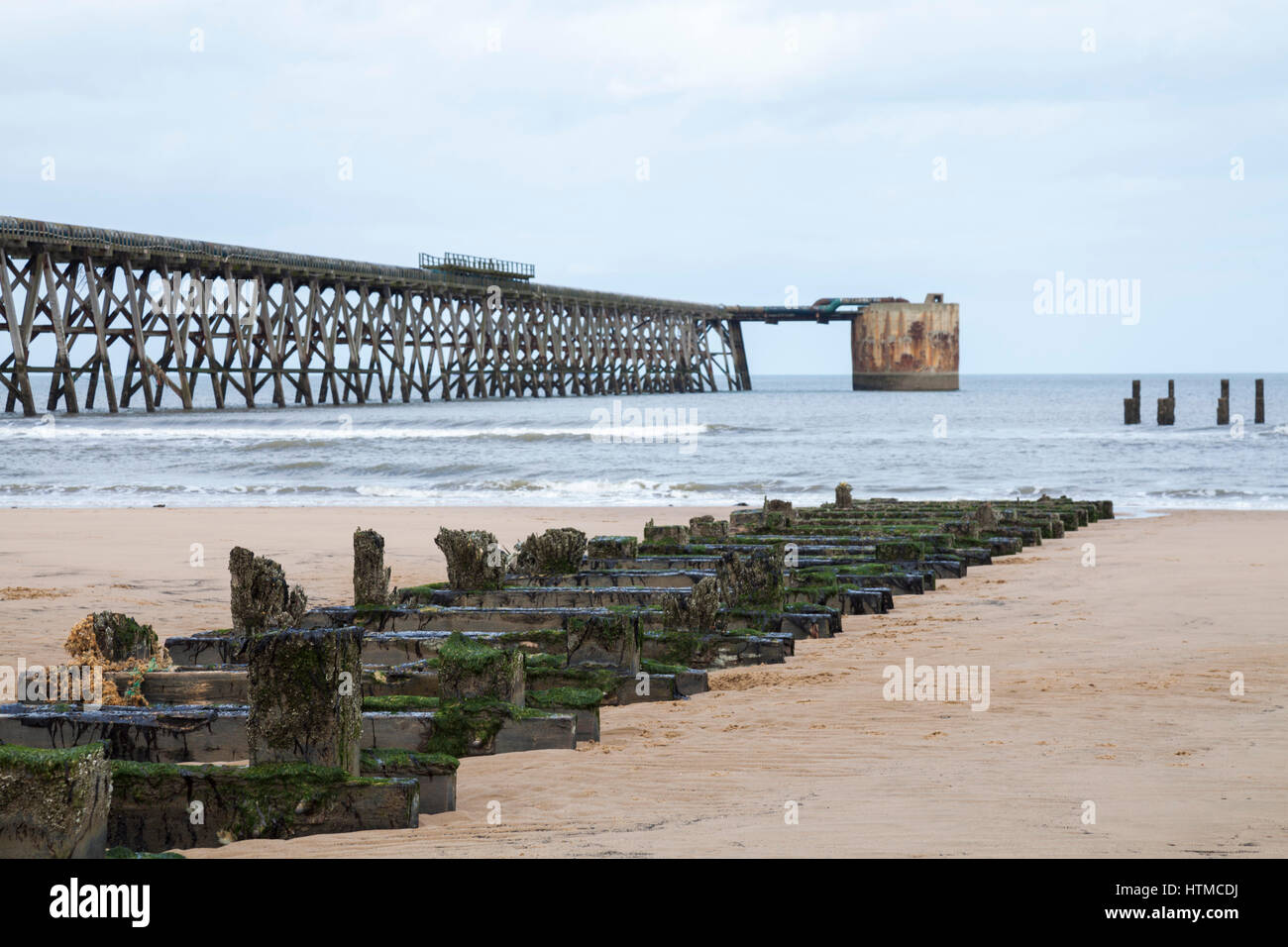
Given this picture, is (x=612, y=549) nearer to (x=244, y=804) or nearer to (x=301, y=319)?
(x=244, y=804)

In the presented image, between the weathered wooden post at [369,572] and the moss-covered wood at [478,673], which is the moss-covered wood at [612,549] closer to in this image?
the weathered wooden post at [369,572]

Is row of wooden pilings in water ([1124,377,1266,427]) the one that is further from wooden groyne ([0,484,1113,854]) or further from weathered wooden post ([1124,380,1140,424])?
wooden groyne ([0,484,1113,854])

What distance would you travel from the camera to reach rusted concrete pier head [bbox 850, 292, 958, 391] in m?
80.2

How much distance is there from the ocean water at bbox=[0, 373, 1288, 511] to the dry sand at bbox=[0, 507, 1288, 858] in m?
12.1

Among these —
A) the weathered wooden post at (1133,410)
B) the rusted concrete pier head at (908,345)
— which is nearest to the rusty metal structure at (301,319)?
the rusted concrete pier head at (908,345)

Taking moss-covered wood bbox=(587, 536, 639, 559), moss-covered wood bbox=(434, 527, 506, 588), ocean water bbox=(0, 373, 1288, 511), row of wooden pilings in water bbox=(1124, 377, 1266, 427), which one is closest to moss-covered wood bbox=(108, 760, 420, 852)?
moss-covered wood bbox=(434, 527, 506, 588)

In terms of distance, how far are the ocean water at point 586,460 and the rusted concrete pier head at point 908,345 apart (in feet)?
91.2

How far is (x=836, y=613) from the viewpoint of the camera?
26.8 feet

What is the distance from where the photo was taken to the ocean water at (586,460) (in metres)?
23.5

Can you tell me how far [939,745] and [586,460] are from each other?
2649cm

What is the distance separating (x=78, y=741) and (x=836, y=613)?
4.85 metres

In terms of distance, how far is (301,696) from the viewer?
397 cm
